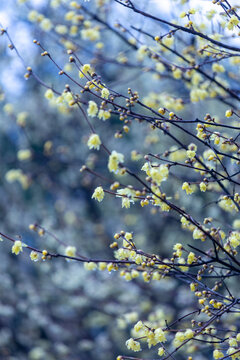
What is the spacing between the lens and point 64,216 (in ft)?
28.8

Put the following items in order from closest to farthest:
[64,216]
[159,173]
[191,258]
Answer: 1. [159,173]
2. [191,258]
3. [64,216]

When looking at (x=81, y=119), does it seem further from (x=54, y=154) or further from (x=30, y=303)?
(x=30, y=303)

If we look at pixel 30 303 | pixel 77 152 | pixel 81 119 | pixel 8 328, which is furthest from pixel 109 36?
pixel 8 328

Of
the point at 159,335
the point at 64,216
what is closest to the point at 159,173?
the point at 159,335

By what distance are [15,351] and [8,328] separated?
0.53 meters

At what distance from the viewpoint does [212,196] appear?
7.70 metres

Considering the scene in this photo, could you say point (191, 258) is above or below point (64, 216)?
below

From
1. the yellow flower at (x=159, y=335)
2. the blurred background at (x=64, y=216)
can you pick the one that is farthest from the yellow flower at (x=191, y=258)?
the blurred background at (x=64, y=216)

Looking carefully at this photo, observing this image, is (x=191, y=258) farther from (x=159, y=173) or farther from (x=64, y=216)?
(x=64, y=216)

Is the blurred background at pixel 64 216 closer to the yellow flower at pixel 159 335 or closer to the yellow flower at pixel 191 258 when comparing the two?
the yellow flower at pixel 191 258

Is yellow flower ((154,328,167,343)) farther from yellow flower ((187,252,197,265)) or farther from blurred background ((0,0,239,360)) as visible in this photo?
blurred background ((0,0,239,360))

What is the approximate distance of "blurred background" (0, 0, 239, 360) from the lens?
6898mm

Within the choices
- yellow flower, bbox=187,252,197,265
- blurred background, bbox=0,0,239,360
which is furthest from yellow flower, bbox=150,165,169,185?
blurred background, bbox=0,0,239,360

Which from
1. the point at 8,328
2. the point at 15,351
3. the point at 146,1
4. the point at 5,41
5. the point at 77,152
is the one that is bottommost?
the point at 15,351
